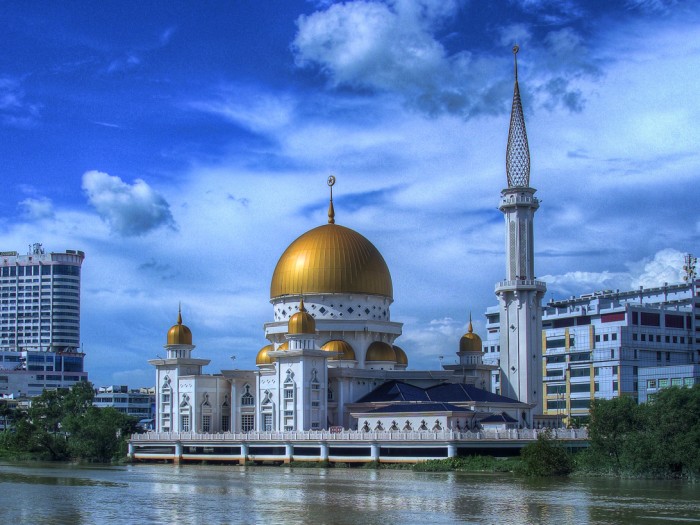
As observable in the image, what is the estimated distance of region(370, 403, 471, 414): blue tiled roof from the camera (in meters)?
63.9

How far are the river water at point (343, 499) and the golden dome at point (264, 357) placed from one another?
789 inches

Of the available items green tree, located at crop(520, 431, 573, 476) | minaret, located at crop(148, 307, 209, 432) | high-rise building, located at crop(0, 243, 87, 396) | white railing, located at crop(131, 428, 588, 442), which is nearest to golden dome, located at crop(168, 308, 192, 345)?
minaret, located at crop(148, 307, 209, 432)

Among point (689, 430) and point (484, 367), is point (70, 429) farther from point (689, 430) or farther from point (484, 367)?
point (689, 430)

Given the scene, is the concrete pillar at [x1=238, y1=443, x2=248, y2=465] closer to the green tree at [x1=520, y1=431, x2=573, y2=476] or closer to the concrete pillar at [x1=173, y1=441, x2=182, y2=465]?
the concrete pillar at [x1=173, y1=441, x2=182, y2=465]

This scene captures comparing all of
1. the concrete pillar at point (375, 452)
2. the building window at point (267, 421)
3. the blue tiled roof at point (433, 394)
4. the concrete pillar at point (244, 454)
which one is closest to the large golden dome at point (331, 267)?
the blue tiled roof at point (433, 394)

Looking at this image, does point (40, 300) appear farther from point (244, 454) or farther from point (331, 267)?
point (244, 454)

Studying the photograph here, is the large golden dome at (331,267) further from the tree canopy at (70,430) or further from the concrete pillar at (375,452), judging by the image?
the concrete pillar at (375,452)

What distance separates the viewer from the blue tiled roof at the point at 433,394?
2719 inches

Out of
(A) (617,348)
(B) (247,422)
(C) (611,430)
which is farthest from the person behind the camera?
(A) (617,348)

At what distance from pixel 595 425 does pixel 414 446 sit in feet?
37.5

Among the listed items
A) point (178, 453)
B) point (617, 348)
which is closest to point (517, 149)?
point (617, 348)

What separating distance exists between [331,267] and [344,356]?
249 inches

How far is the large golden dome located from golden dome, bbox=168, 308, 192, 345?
634cm

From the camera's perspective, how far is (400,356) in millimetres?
77688
